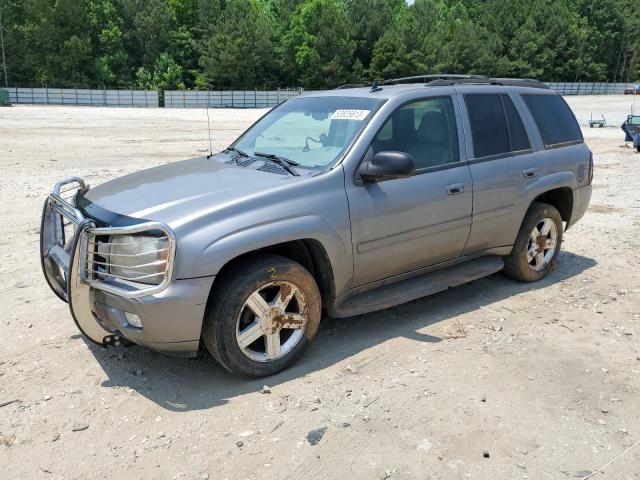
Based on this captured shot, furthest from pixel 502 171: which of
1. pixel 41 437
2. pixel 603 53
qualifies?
pixel 603 53

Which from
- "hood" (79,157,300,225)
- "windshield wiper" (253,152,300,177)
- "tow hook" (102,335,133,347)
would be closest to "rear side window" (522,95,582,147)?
"windshield wiper" (253,152,300,177)

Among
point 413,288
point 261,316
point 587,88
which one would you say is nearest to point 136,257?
point 261,316

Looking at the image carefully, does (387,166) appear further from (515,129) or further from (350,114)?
(515,129)

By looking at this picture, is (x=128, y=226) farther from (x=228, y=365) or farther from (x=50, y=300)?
(x=50, y=300)

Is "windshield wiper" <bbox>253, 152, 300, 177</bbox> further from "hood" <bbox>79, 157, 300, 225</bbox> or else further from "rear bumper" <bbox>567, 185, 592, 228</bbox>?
"rear bumper" <bbox>567, 185, 592, 228</bbox>

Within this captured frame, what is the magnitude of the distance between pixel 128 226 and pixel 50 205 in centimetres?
118

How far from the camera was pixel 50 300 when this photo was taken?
199 inches

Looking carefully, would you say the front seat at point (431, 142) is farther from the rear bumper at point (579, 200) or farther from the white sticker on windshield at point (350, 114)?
the rear bumper at point (579, 200)

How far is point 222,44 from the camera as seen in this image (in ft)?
211

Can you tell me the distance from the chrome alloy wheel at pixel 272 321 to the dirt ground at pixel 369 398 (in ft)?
0.68

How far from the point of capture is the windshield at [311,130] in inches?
165

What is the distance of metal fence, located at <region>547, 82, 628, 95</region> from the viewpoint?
9024cm

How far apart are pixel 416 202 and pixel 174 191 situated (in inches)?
67.9

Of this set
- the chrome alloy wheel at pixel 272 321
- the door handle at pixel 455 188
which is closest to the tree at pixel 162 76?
the door handle at pixel 455 188
